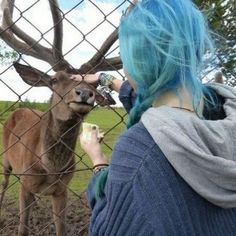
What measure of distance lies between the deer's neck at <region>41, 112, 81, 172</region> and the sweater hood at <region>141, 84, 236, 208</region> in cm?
373

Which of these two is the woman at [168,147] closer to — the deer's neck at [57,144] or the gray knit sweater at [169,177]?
the gray knit sweater at [169,177]

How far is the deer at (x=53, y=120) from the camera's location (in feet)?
14.0

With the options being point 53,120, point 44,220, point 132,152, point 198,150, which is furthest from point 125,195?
point 44,220

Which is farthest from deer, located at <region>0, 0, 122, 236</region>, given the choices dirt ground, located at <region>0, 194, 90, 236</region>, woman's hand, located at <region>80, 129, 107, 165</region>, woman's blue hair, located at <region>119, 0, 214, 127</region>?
woman's blue hair, located at <region>119, 0, 214, 127</region>

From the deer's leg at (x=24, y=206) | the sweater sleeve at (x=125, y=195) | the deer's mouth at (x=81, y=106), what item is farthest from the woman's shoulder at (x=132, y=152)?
the deer's leg at (x=24, y=206)

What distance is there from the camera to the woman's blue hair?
1.60 meters

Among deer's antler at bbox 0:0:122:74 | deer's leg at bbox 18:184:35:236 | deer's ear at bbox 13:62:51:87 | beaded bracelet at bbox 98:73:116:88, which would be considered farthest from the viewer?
deer's leg at bbox 18:184:35:236

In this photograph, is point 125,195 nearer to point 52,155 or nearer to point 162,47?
point 162,47

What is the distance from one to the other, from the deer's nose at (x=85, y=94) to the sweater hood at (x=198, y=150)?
8.35ft

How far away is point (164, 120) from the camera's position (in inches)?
61.1

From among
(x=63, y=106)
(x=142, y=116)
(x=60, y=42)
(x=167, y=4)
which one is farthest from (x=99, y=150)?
(x=63, y=106)

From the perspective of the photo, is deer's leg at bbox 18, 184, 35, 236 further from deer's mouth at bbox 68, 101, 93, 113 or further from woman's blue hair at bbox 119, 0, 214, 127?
woman's blue hair at bbox 119, 0, 214, 127

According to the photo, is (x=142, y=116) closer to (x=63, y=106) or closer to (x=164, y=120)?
(x=164, y=120)

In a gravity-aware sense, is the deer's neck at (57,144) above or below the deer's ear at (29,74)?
below
